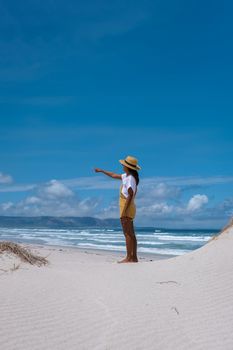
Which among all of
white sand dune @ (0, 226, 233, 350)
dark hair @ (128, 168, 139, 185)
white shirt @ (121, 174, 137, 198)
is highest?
dark hair @ (128, 168, 139, 185)

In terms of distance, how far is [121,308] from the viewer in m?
4.16

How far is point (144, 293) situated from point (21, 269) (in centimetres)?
186

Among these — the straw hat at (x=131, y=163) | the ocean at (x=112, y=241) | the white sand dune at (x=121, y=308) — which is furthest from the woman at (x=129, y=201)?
the ocean at (x=112, y=241)

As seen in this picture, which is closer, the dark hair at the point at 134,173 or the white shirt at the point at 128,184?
the white shirt at the point at 128,184

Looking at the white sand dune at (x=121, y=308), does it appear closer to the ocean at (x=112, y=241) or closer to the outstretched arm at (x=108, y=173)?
the outstretched arm at (x=108, y=173)

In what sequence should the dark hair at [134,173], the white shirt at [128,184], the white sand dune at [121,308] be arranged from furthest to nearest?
the dark hair at [134,173] < the white shirt at [128,184] < the white sand dune at [121,308]

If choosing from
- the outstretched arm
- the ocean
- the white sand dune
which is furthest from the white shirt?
the ocean

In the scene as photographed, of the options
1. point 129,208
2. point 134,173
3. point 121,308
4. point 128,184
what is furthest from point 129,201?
point 121,308

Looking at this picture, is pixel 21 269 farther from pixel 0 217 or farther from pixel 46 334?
pixel 0 217

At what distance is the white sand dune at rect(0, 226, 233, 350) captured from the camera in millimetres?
3338

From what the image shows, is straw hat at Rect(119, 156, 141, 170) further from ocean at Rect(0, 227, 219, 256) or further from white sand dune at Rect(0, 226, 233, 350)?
ocean at Rect(0, 227, 219, 256)

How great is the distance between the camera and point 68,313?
3.87 meters

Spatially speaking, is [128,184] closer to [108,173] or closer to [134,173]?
[134,173]

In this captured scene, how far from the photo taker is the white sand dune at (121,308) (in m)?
3.34
